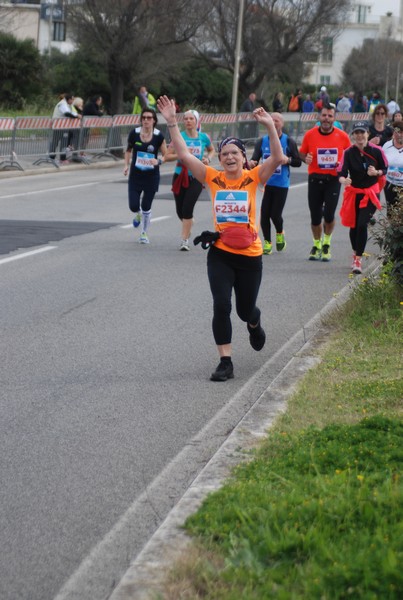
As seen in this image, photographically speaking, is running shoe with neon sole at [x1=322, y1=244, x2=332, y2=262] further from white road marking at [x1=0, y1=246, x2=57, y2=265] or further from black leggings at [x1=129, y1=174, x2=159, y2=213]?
white road marking at [x1=0, y1=246, x2=57, y2=265]

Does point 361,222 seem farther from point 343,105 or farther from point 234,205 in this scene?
point 343,105

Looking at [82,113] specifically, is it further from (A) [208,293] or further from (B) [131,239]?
(A) [208,293]

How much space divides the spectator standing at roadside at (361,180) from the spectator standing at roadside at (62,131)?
1737cm

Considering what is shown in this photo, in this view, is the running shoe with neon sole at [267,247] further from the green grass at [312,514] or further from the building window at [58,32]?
the building window at [58,32]

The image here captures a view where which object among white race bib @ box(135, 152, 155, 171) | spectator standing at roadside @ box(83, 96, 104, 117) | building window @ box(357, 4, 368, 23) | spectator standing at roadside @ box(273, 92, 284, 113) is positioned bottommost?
white race bib @ box(135, 152, 155, 171)

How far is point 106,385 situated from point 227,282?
45.2 inches

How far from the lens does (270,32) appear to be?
59.3 metres

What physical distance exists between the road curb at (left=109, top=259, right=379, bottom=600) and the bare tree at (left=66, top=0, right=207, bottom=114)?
107 ft

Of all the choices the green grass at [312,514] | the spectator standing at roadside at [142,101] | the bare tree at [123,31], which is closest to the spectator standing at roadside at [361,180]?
the green grass at [312,514]

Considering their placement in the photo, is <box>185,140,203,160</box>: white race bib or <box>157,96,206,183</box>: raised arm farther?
<box>185,140,203,160</box>: white race bib

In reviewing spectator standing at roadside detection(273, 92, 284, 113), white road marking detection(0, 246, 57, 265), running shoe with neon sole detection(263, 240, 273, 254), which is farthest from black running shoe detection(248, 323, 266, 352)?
spectator standing at roadside detection(273, 92, 284, 113)

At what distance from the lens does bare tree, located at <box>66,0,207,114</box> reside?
4094 cm

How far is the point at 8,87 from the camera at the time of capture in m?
50.4

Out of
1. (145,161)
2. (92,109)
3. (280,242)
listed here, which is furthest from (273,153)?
(92,109)
